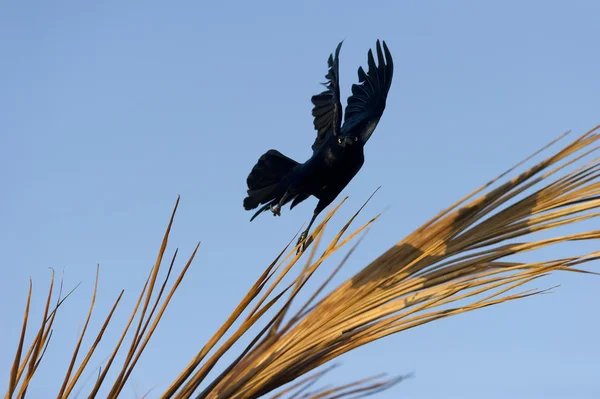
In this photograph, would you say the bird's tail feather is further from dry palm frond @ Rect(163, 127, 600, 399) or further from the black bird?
dry palm frond @ Rect(163, 127, 600, 399)

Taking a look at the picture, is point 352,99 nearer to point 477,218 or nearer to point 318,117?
point 318,117

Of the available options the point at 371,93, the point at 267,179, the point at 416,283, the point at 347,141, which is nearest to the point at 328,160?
the point at 347,141

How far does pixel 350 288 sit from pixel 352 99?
2.62 metres

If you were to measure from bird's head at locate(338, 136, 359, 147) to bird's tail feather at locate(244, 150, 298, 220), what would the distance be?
0.28 meters

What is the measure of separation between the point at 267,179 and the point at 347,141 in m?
0.39

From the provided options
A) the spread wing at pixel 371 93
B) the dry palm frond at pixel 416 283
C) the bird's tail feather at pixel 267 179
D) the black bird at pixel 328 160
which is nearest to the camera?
the dry palm frond at pixel 416 283

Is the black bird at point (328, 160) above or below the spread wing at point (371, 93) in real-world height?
below

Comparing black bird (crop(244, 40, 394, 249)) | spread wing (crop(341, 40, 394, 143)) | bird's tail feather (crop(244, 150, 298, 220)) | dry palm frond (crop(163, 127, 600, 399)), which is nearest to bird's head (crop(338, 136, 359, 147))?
black bird (crop(244, 40, 394, 249))

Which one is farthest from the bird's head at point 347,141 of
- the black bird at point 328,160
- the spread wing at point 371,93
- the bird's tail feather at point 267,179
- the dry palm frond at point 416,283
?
the dry palm frond at point 416,283

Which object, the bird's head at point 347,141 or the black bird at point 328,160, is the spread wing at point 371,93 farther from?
the bird's head at point 347,141

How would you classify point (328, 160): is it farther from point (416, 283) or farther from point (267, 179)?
point (416, 283)

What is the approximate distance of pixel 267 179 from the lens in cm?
A: 316

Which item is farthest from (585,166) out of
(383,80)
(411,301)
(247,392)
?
(383,80)

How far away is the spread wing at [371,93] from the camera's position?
350 cm
